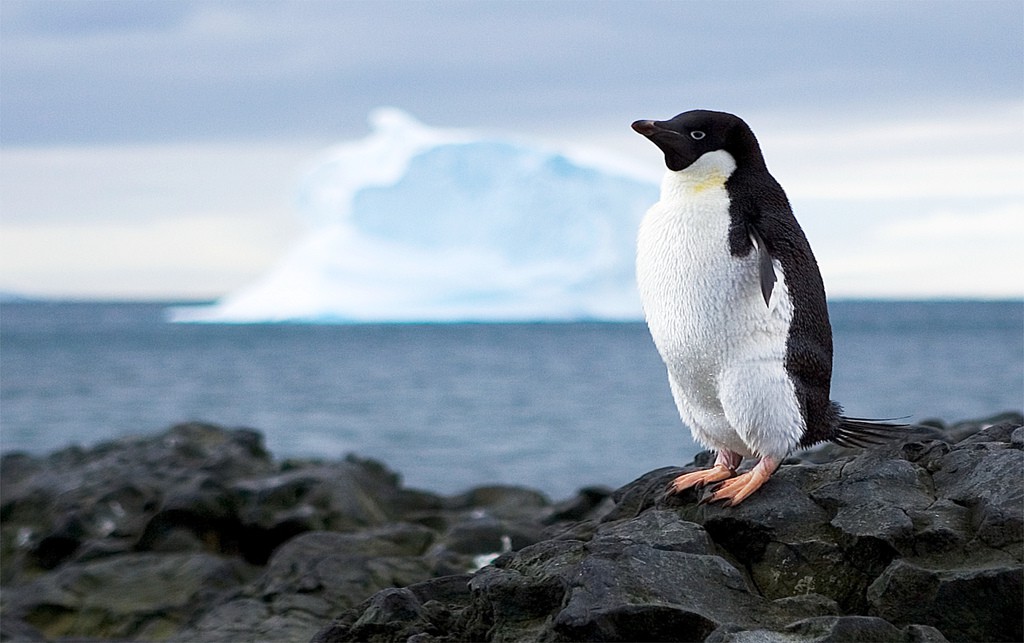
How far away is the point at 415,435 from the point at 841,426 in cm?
2192

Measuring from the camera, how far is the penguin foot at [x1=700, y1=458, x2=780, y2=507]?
3961 mm

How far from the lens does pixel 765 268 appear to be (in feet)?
13.3

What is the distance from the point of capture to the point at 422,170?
39.1 m

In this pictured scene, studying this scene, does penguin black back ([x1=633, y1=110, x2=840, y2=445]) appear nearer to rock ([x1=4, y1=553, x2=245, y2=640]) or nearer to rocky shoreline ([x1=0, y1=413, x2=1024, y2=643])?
rocky shoreline ([x1=0, y1=413, x2=1024, y2=643])

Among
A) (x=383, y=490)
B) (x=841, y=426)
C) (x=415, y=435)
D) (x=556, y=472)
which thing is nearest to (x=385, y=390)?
(x=415, y=435)

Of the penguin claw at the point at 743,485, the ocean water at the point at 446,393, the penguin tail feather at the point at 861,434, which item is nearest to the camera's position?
Answer: the penguin claw at the point at 743,485

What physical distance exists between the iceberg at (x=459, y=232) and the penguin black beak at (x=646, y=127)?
3366 cm

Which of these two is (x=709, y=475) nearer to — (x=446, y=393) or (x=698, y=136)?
(x=698, y=136)

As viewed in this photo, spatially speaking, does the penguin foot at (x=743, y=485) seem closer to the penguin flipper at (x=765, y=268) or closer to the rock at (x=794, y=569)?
the rock at (x=794, y=569)

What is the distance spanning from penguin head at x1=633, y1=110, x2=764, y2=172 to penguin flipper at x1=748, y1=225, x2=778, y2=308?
32 centimetres

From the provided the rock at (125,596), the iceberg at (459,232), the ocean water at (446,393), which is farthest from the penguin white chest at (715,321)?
the iceberg at (459,232)

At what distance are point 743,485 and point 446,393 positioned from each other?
32460mm

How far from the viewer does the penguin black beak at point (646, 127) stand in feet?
14.0

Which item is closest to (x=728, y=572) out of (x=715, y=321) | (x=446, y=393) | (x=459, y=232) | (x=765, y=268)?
(x=715, y=321)
